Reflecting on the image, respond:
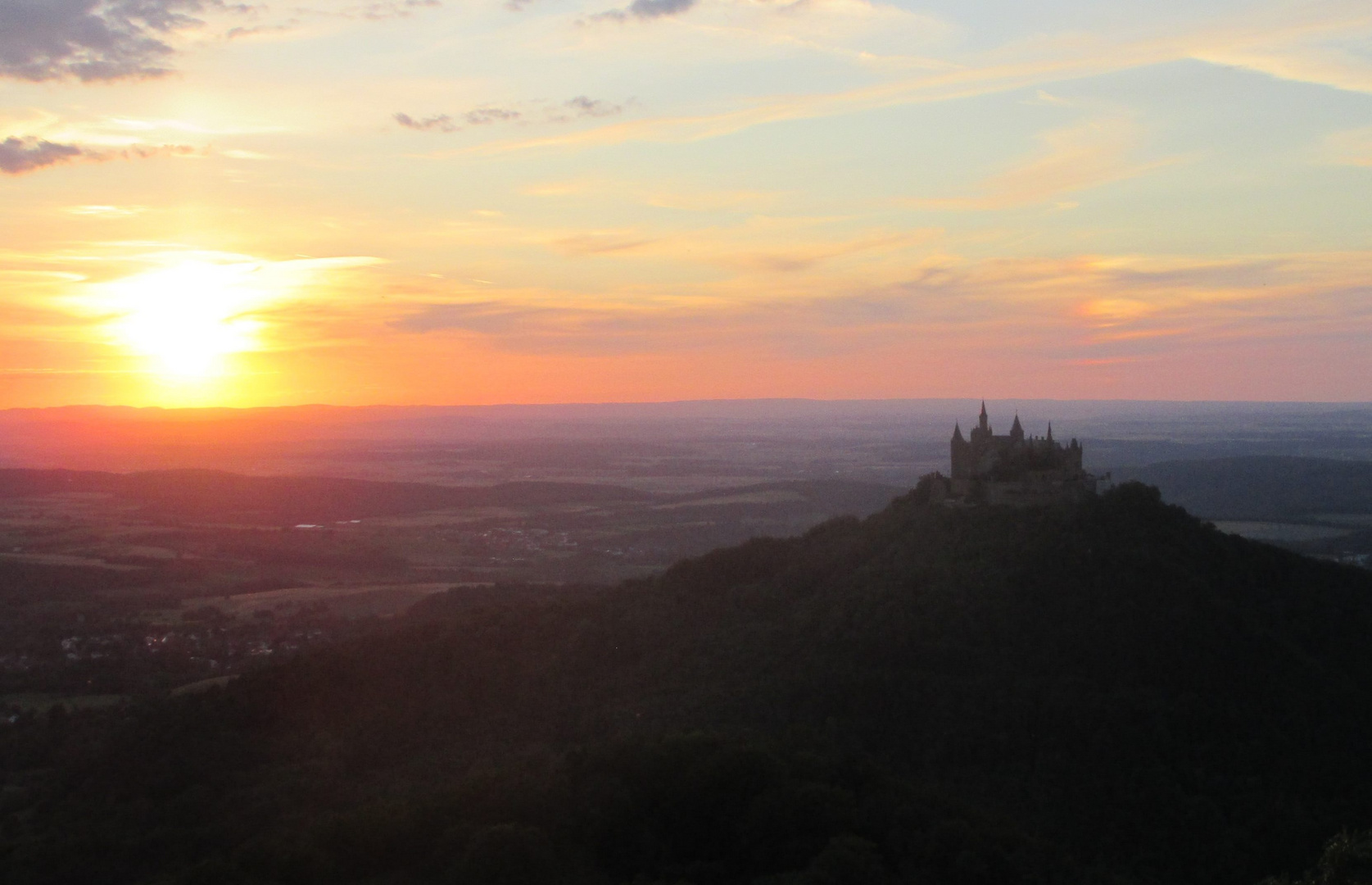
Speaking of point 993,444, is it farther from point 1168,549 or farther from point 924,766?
point 924,766

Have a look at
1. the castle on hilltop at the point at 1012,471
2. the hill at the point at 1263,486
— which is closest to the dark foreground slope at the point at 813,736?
the castle on hilltop at the point at 1012,471

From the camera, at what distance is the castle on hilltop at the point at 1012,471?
1901 inches

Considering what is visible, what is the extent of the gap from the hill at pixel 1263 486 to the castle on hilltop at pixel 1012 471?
54.9 m

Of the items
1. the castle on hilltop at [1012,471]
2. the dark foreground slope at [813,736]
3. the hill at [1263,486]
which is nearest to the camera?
the dark foreground slope at [813,736]

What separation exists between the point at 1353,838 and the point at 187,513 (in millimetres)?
103869

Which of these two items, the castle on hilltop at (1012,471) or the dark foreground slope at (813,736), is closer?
the dark foreground slope at (813,736)

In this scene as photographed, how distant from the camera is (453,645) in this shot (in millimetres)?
43562

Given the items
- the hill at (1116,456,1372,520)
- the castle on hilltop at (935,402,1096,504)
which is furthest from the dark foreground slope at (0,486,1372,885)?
the hill at (1116,456,1372,520)

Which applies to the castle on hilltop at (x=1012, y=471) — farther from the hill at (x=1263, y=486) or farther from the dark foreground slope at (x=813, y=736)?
the hill at (x=1263, y=486)

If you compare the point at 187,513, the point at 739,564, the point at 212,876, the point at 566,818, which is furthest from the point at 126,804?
the point at 187,513

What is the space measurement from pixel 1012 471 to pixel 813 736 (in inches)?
818

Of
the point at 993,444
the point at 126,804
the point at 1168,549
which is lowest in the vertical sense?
the point at 126,804

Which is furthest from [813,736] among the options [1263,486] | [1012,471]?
[1263,486]

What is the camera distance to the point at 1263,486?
120375 millimetres
